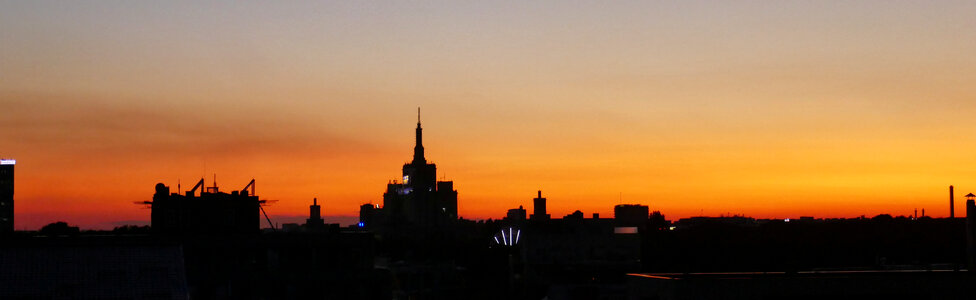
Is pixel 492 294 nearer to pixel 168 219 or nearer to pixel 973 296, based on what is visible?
pixel 168 219

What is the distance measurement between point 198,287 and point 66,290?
1290 inches

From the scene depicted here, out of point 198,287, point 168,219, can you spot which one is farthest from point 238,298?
point 168,219

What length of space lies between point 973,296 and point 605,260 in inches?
4362

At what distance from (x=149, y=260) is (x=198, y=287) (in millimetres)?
31323

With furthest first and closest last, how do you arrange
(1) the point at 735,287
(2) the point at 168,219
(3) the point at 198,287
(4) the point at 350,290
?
(2) the point at 168,219, (4) the point at 350,290, (3) the point at 198,287, (1) the point at 735,287

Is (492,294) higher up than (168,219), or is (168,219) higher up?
(168,219)

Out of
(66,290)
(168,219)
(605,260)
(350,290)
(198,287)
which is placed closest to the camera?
(66,290)

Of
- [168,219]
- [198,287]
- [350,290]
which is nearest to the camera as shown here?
[198,287]

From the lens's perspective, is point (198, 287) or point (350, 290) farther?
point (350, 290)

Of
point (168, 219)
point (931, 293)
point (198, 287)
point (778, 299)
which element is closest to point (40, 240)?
point (198, 287)

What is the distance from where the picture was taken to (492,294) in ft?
577

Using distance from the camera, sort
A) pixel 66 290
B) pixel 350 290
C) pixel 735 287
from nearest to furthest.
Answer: pixel 66 290, pixel 735 287, pixel 350 290

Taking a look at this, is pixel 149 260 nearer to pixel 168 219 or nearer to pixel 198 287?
pixel 198 287

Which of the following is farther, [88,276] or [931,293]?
[931,293]
